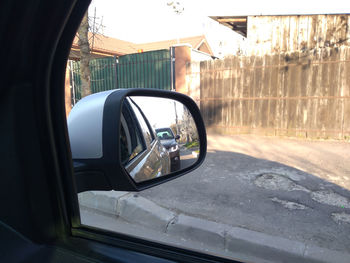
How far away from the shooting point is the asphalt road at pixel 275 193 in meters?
3.15

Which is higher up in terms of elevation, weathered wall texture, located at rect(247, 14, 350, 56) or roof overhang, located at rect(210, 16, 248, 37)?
roof overhang, located at rect(210, 16, 248, 37)

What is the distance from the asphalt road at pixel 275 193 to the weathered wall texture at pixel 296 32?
3.57 meters

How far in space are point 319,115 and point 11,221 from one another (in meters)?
7.75

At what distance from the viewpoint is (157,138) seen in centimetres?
183

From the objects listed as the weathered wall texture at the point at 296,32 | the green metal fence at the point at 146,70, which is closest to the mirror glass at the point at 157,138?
the green metal fence at the point at 146,70

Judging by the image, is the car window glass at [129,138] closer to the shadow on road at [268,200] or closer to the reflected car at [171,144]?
the reflected car at [171,144]

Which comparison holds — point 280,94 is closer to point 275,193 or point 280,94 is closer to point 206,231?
point 275,193

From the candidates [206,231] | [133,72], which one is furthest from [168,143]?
[133,72]

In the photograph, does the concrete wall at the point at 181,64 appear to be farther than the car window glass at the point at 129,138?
Yes

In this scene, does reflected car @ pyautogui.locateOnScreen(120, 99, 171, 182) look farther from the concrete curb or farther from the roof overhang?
the roof overhang

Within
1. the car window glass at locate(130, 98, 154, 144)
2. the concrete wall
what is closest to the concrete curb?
the car window glass at locate(130, 98, 154, 144)

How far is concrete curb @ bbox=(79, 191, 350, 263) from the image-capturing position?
105 inches

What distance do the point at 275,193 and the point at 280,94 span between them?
4346mm

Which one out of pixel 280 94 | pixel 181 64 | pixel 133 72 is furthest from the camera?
pixel 133 72
